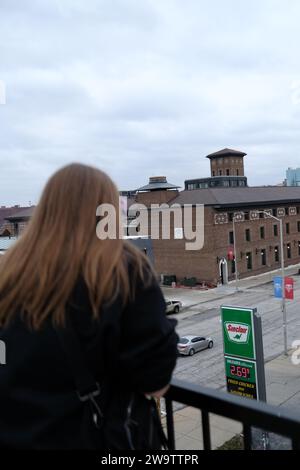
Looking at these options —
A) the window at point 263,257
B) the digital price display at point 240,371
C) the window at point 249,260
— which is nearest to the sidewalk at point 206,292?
the window at point 249,260

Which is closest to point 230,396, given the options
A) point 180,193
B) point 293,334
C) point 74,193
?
point 74,193

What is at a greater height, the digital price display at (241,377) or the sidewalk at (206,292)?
the digital price display at (241,377)

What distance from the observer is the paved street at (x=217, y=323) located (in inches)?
837

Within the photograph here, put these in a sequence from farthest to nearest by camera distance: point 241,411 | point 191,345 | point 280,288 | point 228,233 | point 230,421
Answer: point 228,233 → point 280,288 → point 191,345 → point 230,421 → point 241,411

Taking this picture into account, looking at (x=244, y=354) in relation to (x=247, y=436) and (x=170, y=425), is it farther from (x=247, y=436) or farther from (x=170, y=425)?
(x=247, y=436)

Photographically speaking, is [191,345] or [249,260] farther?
[249,260]

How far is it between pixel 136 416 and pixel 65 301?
540mm

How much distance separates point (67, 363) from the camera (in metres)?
1.73

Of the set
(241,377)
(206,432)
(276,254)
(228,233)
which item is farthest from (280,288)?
(276,254)

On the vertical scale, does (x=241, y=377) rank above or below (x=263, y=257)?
below

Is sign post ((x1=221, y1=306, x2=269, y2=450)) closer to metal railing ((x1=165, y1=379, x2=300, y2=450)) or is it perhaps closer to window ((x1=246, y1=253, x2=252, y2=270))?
metal railing ((x1=165, y1=379, x2=300, y2=450))

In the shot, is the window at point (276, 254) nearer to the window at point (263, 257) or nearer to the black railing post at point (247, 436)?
the window at point (263, 257)

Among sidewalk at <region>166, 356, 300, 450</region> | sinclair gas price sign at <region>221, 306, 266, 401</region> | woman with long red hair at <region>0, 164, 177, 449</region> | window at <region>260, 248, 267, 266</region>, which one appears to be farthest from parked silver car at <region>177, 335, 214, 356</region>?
window at <region>260, 248, 267, 266</region>

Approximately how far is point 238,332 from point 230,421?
134 inches
